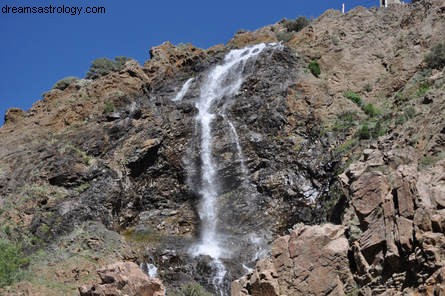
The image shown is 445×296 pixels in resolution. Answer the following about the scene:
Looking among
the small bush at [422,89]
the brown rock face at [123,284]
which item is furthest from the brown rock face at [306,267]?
the small bush at [422,89]

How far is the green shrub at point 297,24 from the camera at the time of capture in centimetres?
5069

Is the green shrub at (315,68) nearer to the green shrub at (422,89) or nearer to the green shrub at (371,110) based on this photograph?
the green shrub at (371,110)

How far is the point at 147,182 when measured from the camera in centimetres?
3559

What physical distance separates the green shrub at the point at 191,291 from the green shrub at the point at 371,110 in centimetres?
1529

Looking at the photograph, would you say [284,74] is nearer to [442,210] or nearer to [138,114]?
[138,114]

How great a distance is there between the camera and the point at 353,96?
125 ft

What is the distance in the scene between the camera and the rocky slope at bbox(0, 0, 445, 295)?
17.4m

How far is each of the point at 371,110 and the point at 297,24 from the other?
1718 cm

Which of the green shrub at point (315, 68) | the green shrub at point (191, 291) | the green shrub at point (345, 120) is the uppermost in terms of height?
the green shrub at point (315, 68)

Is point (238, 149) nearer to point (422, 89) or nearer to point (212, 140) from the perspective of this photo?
point (212, 140)

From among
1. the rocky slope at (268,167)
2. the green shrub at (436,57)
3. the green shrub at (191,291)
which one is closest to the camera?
the rocky slope at (268,167)

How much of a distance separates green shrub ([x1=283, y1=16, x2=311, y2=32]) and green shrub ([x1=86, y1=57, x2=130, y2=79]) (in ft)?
51.7

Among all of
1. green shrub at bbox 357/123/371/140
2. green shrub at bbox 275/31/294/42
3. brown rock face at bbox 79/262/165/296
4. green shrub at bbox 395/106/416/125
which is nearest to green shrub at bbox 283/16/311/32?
green shrub at bbox 275/31/294/42

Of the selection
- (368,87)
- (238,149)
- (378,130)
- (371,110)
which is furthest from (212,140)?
(378,130)
